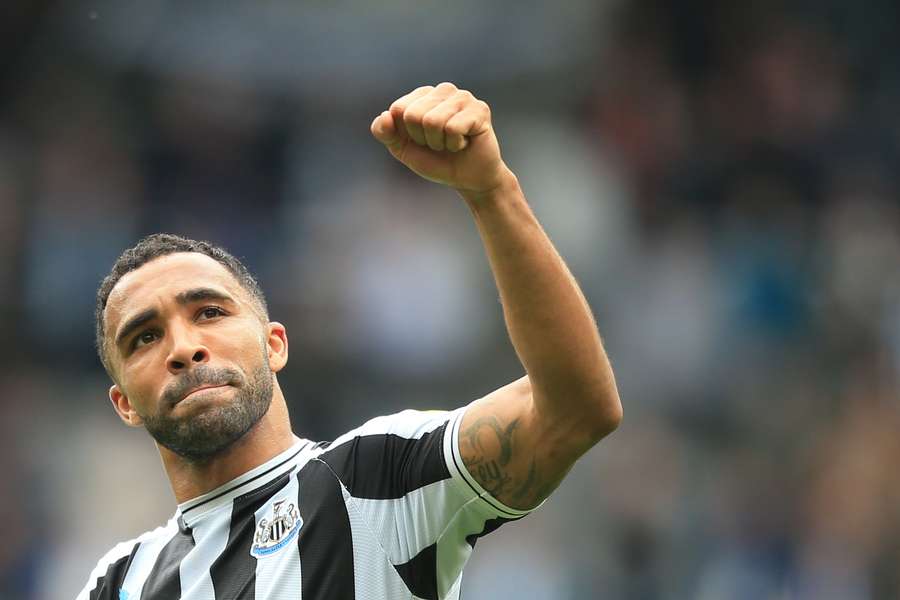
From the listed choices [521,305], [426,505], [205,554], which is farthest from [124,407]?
[521,305]

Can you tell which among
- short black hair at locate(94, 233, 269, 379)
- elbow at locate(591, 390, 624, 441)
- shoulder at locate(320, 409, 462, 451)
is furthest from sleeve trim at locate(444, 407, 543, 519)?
short black hair at locate(94, 233, 269, 379)

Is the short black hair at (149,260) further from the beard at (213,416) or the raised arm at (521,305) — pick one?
the raised arm at (521,305)

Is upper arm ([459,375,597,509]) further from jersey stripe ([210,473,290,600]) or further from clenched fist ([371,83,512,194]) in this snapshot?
jersey stripe ([210,473,290,600])

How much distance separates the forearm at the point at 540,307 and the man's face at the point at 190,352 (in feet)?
3.13

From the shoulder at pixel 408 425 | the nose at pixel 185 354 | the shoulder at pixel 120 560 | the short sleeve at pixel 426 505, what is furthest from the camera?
the shoulder at pixel 120 560

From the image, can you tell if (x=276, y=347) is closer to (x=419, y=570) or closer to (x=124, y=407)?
(x=124, y=407)

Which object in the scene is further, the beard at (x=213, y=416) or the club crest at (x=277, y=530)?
the beard at (x=213, y=416)

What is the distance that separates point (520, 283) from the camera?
2.86 metres

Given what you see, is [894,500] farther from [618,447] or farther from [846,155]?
[846,155]

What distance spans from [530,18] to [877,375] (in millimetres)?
4282

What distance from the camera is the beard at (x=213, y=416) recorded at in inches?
135

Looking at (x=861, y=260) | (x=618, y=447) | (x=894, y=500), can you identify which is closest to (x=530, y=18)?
(x=861, y=260)

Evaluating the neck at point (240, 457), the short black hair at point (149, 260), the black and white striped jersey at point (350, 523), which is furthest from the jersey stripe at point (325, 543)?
the short black hair at point (149, 260)

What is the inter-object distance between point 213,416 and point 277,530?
1.21 ft
